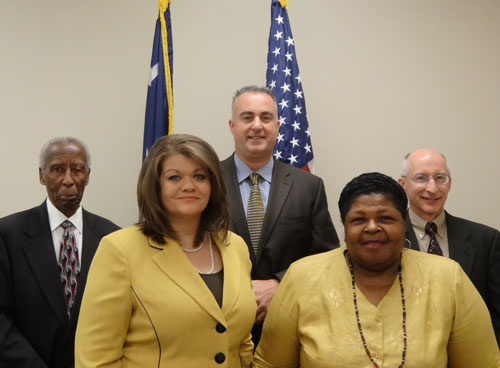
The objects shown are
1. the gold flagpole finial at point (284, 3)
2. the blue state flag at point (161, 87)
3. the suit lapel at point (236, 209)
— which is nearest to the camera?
the suit lapel at point (236, 209)

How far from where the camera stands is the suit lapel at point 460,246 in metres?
2.64

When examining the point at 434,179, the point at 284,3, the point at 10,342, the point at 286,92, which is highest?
the point at 284,3

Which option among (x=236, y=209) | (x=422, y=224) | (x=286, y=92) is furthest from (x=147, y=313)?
(x=286, y=92)

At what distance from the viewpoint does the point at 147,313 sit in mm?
1777

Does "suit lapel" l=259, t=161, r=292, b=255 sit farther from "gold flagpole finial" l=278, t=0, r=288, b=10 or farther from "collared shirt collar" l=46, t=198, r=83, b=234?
"gold flagpole finial" l=278, t=0, r=288, b=10

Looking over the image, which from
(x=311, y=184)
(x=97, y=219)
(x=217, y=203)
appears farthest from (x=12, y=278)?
(x=311, y=184)

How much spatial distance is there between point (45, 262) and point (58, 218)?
229mm

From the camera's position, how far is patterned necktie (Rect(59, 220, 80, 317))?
2.45 metres

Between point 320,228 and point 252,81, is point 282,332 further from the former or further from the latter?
point 252,81

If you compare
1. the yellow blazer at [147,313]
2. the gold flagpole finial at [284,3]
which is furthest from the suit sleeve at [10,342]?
the gold flagpole finial at [284,3]

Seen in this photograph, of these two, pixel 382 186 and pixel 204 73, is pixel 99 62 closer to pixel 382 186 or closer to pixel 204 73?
pixel 204 73

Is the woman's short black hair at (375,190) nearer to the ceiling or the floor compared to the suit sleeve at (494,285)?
nearer to the ceiling

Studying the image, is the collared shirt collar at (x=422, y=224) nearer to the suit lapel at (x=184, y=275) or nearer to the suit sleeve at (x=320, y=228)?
the suit sleeve at (x=320, y=228)

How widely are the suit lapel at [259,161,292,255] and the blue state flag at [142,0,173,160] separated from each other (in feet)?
3.68
